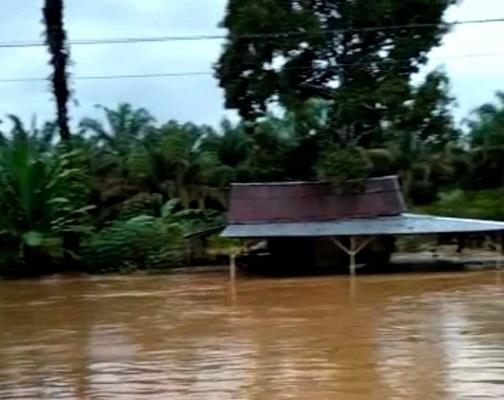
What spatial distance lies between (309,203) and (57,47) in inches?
300

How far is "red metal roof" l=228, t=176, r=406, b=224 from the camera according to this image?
25438 millimetres

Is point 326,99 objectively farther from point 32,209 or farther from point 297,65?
point 32,209

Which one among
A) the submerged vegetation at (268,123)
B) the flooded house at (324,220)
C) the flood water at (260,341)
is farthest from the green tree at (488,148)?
the flood water at (260,341)

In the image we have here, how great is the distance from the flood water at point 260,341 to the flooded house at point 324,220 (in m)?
2.17

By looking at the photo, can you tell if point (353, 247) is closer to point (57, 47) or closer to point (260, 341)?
point (57, 47)

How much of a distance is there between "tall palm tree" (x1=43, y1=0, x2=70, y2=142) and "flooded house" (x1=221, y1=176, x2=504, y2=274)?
5.23 metres

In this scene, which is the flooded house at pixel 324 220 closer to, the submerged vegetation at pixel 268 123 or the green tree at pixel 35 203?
the submerged vegetation at pixel 268 123

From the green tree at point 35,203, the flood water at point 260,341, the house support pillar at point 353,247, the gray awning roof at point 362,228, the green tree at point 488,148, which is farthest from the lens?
the green tree at point 488,148

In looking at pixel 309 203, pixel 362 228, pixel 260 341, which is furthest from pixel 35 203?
pixel 260 341

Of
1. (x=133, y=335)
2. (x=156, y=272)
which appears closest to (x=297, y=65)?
(x=156, y=272)

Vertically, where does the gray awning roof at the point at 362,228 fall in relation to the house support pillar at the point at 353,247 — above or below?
above

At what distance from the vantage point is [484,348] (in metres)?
11.5

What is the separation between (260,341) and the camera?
1301cm

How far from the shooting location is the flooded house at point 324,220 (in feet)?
80.3
